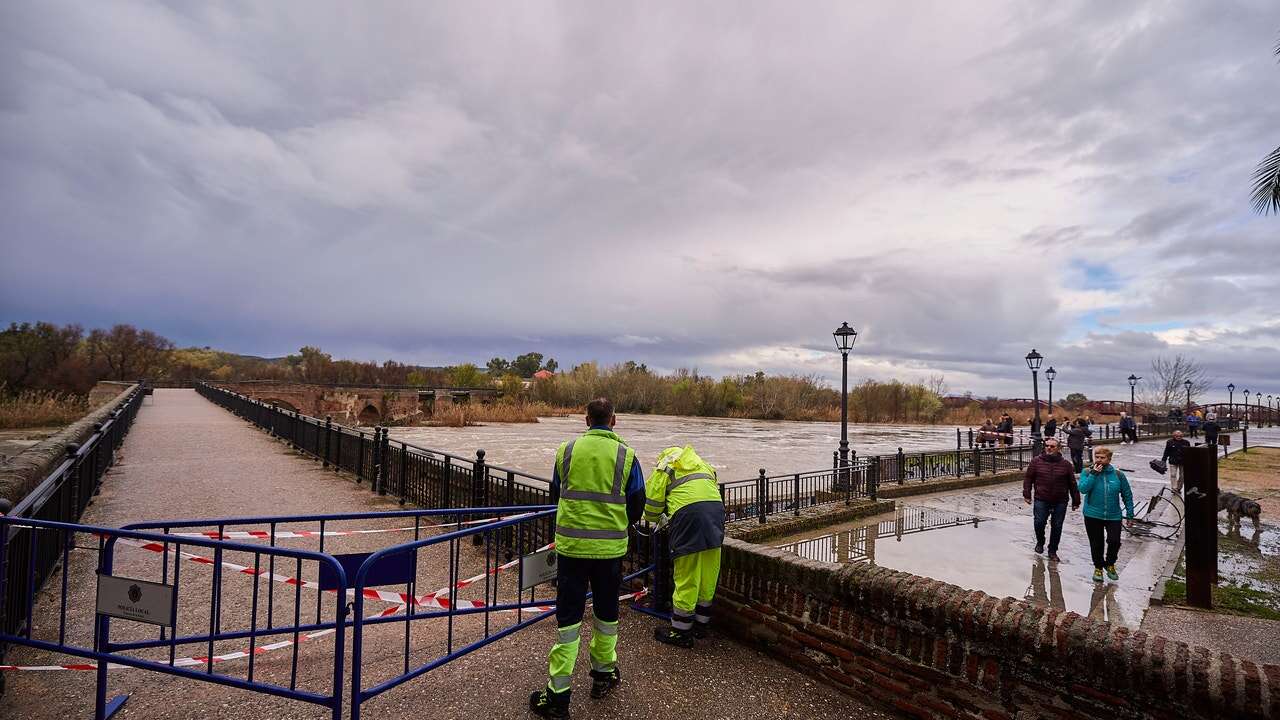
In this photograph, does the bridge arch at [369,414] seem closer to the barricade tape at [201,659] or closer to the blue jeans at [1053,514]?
the barricade tape at [201,659]

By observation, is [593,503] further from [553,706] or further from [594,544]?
[553,706]

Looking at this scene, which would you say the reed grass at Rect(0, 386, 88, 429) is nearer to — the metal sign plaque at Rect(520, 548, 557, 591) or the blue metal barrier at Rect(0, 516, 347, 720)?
the blue metal barrier at Rect(0, 516, 347, 720)

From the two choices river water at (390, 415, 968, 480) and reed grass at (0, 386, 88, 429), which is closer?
river water at (390, 415, 968, 480)

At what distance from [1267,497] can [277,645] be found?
21555 millimetres

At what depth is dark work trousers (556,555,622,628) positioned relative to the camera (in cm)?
352

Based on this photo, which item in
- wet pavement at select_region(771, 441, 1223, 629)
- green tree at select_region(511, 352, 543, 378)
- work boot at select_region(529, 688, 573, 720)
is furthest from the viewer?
green tree at select_region(511, 352, 543, 378)

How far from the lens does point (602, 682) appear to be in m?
3.62

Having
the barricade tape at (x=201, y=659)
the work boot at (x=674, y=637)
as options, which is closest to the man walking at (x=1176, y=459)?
the work boot at (x=674, y=637)

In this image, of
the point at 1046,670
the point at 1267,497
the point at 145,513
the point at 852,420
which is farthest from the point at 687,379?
the point at 1046,670

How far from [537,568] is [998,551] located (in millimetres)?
8611

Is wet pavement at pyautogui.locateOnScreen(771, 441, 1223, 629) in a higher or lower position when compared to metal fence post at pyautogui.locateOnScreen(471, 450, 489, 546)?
lower

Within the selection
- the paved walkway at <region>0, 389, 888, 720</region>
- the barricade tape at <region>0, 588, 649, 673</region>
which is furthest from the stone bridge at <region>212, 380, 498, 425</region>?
the paved walkway at <region>0, 389, 888, 720</region>

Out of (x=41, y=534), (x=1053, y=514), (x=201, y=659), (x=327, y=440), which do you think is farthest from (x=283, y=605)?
(x=1053, y=514)

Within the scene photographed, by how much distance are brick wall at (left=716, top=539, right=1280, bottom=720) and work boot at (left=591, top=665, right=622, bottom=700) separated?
1195 mm
